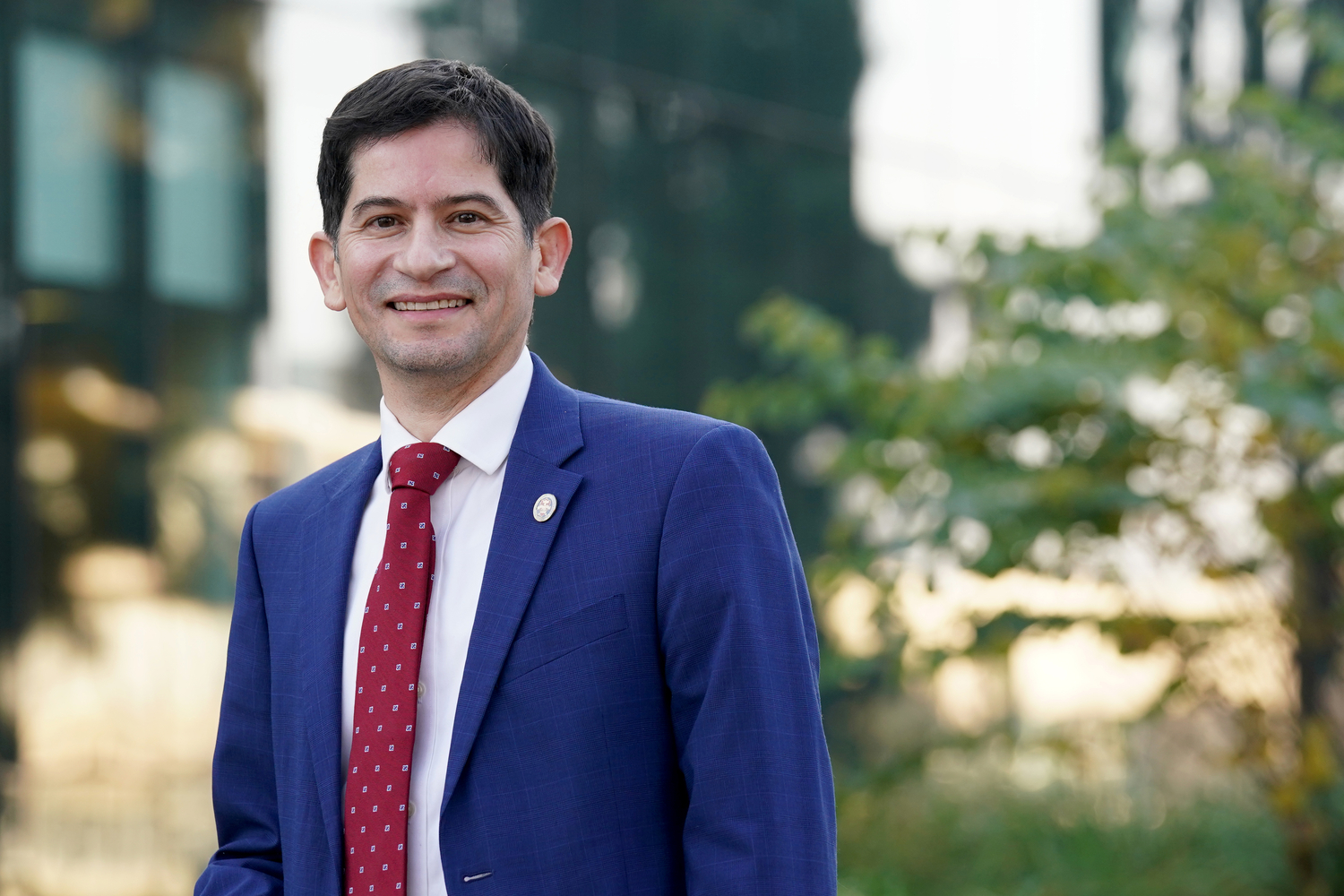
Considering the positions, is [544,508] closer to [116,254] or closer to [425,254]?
[425,254]

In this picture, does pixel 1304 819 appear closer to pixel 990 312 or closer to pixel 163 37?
pixel 990 312

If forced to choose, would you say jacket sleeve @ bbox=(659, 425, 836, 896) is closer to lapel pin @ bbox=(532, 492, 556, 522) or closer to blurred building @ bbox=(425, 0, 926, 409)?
lapel pin @ bbox=(532, 492, 556, 522)

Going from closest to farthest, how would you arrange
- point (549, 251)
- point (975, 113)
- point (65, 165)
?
point (549, 251), point (65, 165), point (975, 113)

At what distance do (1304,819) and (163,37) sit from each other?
5.88m

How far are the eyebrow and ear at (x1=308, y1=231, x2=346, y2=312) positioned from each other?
0.20 m

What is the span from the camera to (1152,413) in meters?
6.02

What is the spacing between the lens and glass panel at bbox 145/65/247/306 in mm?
6023

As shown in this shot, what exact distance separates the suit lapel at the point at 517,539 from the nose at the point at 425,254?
0.24m

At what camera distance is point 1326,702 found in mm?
6656

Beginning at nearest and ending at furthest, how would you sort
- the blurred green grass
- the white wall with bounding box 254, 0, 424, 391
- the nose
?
the nose → the white wall with bounding box 254, 0, 424, 391 → the blurred green grass

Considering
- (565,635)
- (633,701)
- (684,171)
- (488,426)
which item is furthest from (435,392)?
(684,171)

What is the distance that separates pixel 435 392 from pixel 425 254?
8.3 inches

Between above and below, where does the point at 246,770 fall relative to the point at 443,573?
below

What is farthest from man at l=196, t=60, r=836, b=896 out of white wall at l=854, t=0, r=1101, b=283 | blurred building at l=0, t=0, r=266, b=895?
white wall at l=854, t=0, r=1101, b=283
